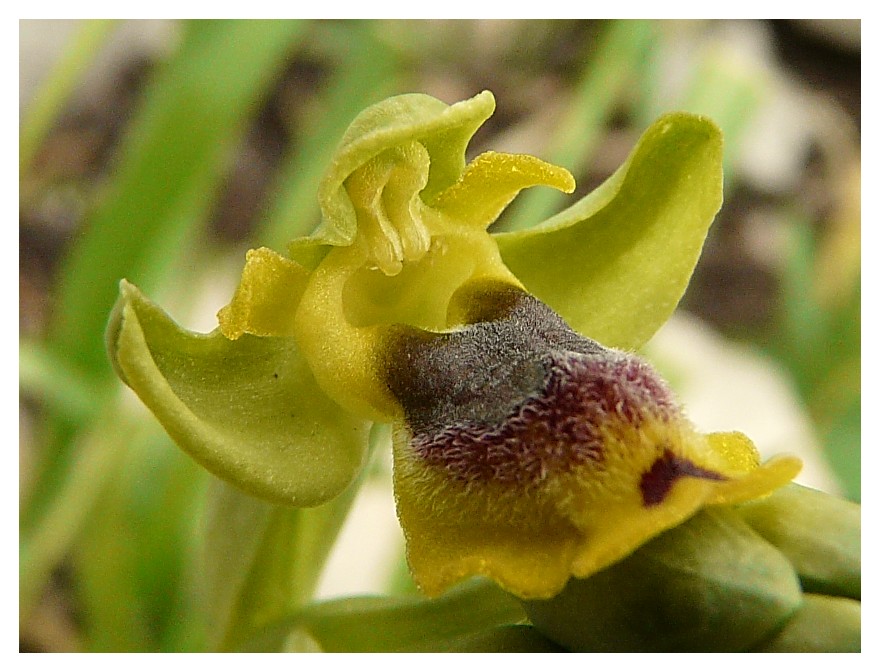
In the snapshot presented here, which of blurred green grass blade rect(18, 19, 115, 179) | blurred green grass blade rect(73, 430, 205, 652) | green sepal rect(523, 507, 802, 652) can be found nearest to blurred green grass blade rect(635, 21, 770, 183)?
blurred green grass blade rect(18, 19, 115, 179)

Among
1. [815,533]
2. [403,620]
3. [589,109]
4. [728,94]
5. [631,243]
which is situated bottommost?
[403,620]

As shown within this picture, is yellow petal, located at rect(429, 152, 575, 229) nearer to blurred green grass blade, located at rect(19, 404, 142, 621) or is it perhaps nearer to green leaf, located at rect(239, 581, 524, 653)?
green leaf, located at rect(239, 581, 524, 653)

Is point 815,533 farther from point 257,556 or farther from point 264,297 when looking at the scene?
point 257,556

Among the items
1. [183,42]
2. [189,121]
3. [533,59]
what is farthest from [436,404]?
[533,59]

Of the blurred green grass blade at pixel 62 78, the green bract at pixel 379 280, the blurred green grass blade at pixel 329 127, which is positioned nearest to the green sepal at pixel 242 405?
the green bract at pixel 379 280

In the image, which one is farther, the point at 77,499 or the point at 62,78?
the point at 62,78

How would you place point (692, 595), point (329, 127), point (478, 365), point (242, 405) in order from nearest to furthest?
point (692, 595) < point (478, 365) < point (242, 405) < point (329, 127)

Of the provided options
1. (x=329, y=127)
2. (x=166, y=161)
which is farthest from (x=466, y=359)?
(x=329, y=127)
